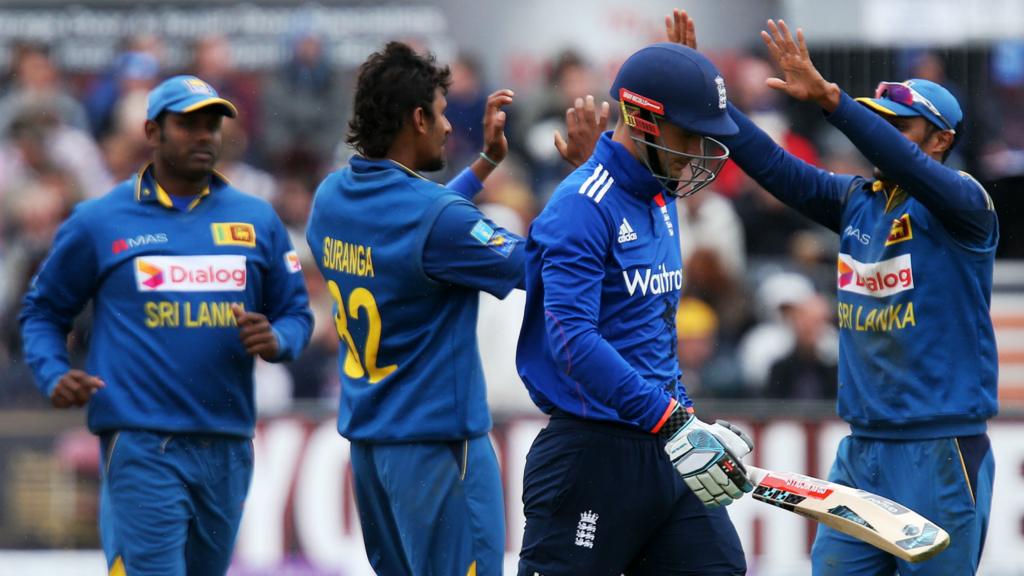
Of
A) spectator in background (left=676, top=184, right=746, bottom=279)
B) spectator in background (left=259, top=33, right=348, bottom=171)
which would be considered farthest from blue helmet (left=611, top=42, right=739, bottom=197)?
spectator in background (left=259, top=33, right=348, bottom=171)

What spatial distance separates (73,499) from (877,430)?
5.83 meters

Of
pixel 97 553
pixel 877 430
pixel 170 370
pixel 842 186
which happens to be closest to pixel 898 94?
pixel 842 186

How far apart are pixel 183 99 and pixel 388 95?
105 centimetres

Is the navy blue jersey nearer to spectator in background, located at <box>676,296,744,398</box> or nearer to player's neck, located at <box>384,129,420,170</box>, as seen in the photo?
player's neck, located at <box>384,129,420,170</box>

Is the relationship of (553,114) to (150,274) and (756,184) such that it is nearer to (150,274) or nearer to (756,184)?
(756,184)

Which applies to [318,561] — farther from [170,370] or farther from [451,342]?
[451,342]

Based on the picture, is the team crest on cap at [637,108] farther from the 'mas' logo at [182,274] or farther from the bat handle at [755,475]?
the 'mas' logo at [182,274]

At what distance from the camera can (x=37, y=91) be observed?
13000 millimetres

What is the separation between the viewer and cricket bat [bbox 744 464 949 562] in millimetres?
4941

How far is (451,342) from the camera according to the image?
5594mm

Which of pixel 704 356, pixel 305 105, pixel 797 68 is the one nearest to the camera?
pixel 797 68

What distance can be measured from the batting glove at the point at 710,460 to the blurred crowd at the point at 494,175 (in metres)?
5.26

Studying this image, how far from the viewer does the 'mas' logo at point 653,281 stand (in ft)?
16.4

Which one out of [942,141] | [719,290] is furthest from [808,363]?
[942,141]
